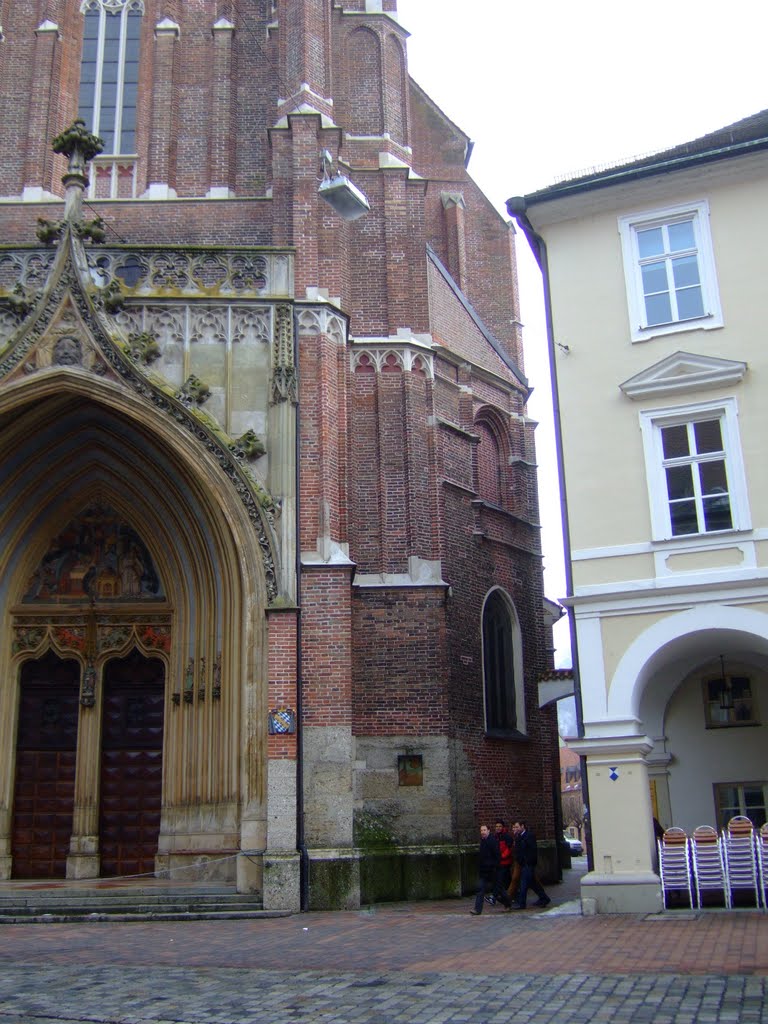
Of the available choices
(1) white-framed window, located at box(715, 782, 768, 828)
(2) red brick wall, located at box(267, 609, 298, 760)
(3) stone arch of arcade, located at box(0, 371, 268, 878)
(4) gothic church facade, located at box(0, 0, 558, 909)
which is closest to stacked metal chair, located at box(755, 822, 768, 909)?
(1) white-framed window, located at box(715, 782, 768, 828)

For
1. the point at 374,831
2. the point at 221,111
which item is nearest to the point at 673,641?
the point at 374,831

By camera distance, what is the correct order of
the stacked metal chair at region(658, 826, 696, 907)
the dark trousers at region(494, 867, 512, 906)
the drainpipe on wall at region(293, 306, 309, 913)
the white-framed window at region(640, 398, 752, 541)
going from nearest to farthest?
the stacked metal chair at region(658, 826, 696, 907)
the white-framed window at region(640, 398, 752, 541)
the dark trousers at region(494, 867, 512, 906)
the drainpipe on wall at region(293, 306, 309, 913)

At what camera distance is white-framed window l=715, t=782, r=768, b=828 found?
662 inches

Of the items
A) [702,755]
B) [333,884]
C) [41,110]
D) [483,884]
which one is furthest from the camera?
[41,110]

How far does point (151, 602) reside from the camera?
20016 mm

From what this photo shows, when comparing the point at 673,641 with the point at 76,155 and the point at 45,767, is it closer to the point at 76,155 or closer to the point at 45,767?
the point at 45,767

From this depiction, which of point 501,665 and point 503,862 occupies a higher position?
point 501,665

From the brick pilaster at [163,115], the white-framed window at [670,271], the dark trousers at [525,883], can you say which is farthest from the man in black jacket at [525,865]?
the brick pilaster at [163,115]

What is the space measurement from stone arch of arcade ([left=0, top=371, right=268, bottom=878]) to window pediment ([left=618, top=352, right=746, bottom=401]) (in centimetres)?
630

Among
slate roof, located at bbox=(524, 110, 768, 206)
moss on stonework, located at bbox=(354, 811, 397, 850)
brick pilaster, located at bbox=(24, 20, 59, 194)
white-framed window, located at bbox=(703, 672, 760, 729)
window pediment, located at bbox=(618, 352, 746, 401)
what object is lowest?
moss on stonework, located at bbox=(354, 811, 397, 850)

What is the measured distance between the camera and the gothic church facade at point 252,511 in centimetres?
1742

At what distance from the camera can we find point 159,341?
1848cm

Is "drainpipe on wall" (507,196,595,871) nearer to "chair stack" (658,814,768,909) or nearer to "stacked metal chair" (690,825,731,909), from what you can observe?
"chair stack" (658,814,768,909)

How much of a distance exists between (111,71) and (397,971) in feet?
68.1
